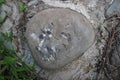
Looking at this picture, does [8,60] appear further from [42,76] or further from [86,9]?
[86,9]

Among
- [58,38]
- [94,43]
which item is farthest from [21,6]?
[94,43]

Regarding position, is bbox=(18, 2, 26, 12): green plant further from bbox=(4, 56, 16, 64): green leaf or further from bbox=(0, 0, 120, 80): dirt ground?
bbox=(4, 56, 16, 64): green leaf

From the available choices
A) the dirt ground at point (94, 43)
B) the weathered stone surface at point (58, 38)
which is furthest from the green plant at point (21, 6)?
the weathered stone surface at point (58, 38)

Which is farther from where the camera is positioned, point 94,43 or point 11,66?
point 94,43

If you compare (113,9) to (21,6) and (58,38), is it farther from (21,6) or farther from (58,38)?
(21,6)

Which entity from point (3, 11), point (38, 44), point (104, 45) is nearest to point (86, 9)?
point (104, 45)

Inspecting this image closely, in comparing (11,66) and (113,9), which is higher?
(113,9)

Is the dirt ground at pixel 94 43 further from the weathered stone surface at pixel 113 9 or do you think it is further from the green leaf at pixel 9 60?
the green leaf at pixel 9 60
